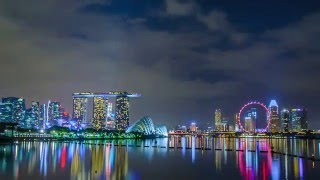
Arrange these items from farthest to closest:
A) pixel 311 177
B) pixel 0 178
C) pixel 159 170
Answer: pixel 159 170, pixel 311 177, pixel 0 178

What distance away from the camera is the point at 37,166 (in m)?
61.3

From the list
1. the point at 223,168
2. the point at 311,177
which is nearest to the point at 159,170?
the point at 223,168

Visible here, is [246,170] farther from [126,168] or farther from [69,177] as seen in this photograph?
[69,177]

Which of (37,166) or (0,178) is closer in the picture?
(0,178)

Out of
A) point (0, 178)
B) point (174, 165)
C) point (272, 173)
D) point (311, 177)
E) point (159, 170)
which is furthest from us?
point (174, 165)

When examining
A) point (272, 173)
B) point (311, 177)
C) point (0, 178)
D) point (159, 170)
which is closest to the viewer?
point (0, 178)

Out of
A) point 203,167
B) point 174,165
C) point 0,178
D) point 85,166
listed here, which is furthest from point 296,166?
point 0,178

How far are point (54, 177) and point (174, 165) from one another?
72.4ft

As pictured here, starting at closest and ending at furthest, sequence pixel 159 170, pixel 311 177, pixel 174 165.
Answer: pixel 311 177, pixel 159 170, pixel 174 165

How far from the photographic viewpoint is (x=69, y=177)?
49.2 meters

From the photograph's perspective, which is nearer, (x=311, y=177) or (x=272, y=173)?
(x=311, y=177)

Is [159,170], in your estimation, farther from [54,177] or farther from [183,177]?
[54,177]

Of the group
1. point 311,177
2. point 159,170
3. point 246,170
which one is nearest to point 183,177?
point 159,170

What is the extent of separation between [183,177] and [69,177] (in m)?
14.0
